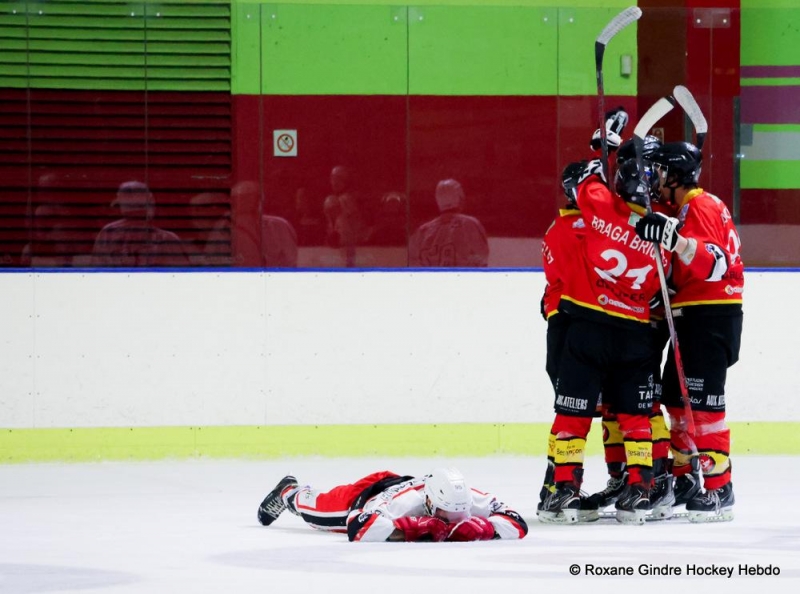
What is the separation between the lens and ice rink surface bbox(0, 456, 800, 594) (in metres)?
4.00

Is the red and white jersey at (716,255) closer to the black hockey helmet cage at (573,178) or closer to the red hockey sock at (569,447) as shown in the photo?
the black hockey helmet cage at (573,178)

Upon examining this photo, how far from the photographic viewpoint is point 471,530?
15.4 ft

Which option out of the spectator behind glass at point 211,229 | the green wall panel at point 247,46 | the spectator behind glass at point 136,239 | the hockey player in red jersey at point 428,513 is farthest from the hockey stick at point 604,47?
the spectator behind glass at point 136,239

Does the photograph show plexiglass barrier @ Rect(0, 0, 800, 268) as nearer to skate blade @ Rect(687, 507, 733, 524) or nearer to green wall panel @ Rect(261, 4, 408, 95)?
green wall panel @ Rect(261, 4, 408, 95)

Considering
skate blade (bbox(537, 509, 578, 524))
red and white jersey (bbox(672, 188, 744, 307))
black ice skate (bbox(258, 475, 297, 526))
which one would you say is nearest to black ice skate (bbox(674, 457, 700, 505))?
skate blade (bbox(537, 509, 578, 524))

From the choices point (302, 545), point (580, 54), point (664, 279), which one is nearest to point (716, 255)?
point (664, 279)

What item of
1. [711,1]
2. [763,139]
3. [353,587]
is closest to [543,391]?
[763,139]

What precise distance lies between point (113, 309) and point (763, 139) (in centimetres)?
311

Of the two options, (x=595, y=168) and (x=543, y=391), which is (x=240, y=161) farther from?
(x=595, y=168)

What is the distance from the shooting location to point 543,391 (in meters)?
7.07

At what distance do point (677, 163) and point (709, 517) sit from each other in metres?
1.19

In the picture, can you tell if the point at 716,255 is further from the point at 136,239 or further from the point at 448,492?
the point at 136,239

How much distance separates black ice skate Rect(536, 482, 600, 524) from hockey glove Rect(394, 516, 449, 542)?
0.64 meters

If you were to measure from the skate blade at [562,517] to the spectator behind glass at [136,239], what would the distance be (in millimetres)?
2552
